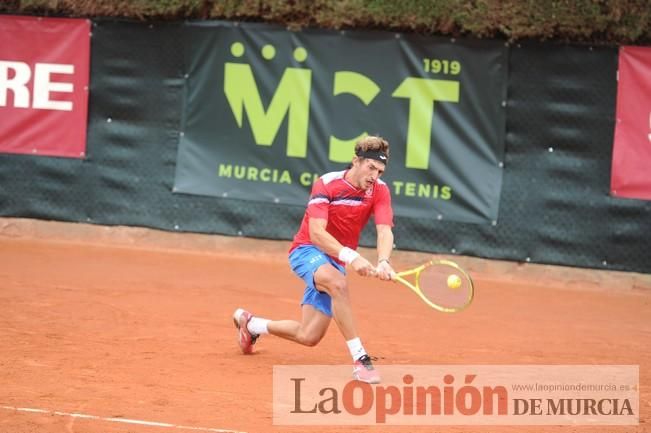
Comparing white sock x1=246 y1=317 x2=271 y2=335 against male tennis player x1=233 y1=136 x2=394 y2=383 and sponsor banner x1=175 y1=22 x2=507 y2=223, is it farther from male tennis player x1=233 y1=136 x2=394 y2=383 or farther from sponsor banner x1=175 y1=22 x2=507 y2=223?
sponsor banner x1=175 y1=22 x2=507 y2=223

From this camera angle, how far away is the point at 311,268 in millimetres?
7203

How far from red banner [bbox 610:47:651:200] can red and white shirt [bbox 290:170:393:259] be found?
4.89 metres

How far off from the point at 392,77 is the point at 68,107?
3.88 meters

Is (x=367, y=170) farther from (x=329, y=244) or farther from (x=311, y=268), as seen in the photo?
(x=311, y=268)

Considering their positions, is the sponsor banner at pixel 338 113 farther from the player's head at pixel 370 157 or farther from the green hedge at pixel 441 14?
the player's head at pixel 370 157

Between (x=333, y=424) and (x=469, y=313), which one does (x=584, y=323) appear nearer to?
(x=469, y=313)

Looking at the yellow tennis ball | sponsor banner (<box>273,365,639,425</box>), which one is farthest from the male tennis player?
the yellow tennis ball

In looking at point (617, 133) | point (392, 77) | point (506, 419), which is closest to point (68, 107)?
point (392, 77)

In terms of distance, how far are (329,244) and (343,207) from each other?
0.39 metres

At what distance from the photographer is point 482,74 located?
11898 millimetres

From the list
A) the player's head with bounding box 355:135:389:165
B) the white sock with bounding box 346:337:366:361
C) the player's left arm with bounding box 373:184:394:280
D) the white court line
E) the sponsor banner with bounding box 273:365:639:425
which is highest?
the player's head with bounding box 355:135:389:165

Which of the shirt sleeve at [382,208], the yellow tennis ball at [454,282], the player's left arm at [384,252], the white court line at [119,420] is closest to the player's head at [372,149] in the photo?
the shirt sleeve at [382,208]

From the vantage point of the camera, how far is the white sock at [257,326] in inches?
303

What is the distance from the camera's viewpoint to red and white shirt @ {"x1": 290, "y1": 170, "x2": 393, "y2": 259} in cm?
720
